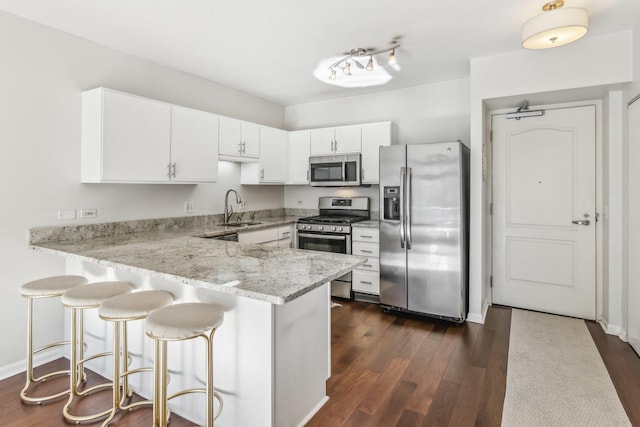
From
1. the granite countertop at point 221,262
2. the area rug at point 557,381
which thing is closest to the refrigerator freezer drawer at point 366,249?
the area rug at point 557,381

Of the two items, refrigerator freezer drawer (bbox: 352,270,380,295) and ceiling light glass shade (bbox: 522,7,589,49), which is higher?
ceiling light glass shade (bbox: 522,7,589,49)

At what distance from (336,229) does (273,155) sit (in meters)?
1.32

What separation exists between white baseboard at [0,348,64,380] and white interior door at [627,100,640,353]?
14.9ft

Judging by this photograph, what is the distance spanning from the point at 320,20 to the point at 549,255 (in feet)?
10.6

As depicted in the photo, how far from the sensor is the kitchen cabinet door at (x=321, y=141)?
4.50 m

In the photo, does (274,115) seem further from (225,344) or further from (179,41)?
(225,344)

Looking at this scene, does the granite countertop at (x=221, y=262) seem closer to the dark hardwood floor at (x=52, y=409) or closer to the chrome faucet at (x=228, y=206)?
the dark hardwood floor at (x=52, y=409)

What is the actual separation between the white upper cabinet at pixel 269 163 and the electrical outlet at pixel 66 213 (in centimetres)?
197

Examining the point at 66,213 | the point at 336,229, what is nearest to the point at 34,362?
the point at 66,213

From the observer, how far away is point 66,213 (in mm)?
2787

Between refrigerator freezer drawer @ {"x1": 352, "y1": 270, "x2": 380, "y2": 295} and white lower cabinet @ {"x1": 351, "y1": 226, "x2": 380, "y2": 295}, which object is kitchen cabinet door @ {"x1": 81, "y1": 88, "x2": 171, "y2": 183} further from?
refrigerator freezer drawer @ {"x1": 352, "y1": 270, "x2": 380, "y2": 295}

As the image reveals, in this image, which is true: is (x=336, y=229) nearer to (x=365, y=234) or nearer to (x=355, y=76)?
(x=365, y=234)

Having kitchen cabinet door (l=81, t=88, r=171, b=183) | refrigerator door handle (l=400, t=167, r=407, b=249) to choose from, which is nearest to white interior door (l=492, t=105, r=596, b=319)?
refrigerator door handle (l=400, t=167, r=407, b=249)

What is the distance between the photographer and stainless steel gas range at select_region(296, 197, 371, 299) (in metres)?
4.07
